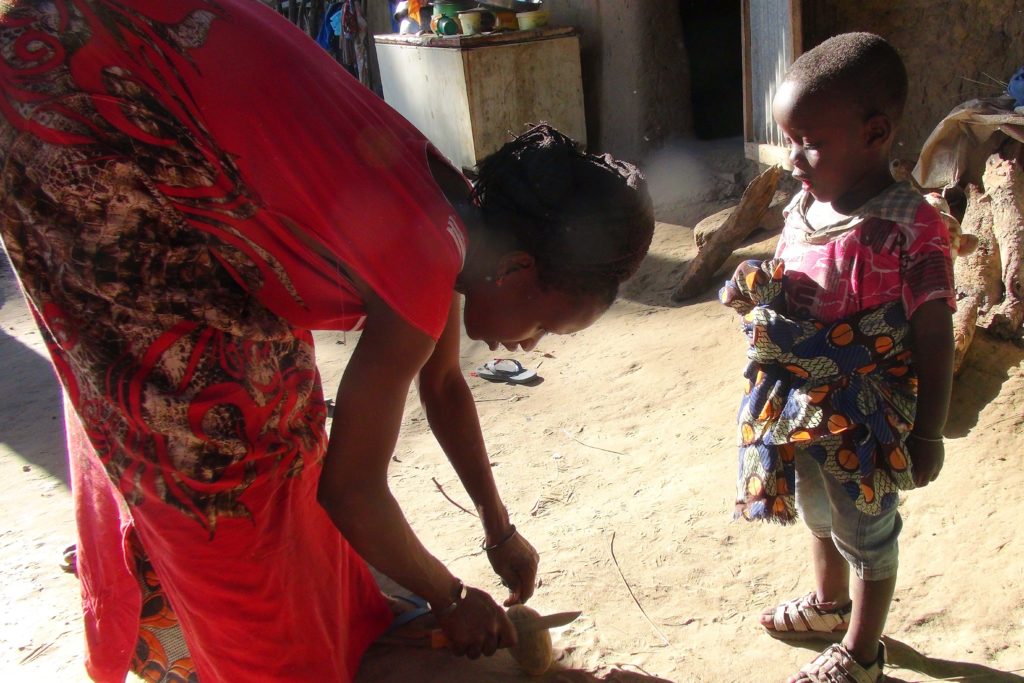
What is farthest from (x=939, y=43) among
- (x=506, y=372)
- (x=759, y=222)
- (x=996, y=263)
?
(x=506, y=372)

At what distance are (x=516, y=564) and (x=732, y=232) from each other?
3038mm

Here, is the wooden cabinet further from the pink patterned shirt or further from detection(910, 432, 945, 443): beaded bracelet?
detection(910, 432, 945, 443): beaded bracelet

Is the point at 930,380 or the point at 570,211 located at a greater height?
the point at 570,211

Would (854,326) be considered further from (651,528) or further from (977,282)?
(977,282)

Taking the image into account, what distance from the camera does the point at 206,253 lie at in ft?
4.26

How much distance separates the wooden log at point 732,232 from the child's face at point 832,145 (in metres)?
2.68

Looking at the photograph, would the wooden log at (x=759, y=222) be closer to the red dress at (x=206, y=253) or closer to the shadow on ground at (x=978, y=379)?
the shadow on ground at (x=978, y=379)

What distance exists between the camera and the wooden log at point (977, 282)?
311 cm

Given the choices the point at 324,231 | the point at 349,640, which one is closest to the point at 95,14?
the point at 324,231

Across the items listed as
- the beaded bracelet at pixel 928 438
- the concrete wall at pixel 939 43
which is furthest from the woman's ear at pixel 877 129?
the concrete wall at pixel 939 43

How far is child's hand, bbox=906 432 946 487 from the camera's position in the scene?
1.82m

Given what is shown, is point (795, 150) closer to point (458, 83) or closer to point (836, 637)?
point (836, 637)

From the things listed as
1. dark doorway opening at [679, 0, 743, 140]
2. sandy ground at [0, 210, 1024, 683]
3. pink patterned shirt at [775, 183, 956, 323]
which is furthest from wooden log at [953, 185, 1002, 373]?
dark doorway opening at [679, 0, 743, 140]

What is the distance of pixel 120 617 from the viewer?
5.42 ft
